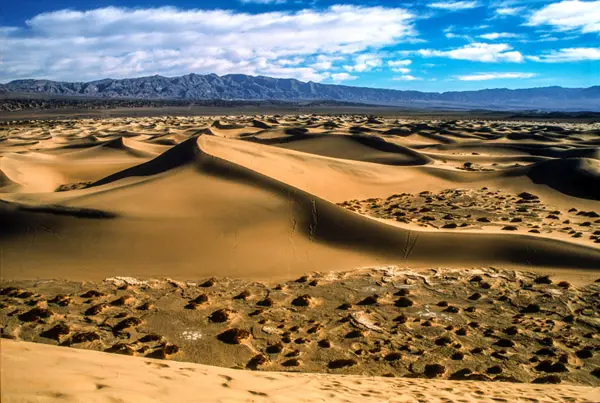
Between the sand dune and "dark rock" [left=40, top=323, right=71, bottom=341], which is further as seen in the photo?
"dark rock" [left=40, top=323, right=71, bottom=341]

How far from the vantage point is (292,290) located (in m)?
10.5

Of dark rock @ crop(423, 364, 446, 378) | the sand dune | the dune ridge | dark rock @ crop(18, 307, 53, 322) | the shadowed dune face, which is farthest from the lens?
the dune ridge

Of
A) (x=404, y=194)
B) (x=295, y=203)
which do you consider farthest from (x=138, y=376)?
(x=404, y=194)

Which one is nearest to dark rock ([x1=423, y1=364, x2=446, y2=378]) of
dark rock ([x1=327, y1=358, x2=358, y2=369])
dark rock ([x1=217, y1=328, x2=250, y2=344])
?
dark rock ([x1=327, y1=358, x2=358, y2=369])

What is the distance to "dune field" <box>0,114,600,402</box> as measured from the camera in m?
6.78

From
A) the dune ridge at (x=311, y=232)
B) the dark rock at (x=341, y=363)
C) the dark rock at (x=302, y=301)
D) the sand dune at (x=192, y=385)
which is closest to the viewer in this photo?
the sand dune at (x=192, y=385)

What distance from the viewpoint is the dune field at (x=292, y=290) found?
6781 millimetres


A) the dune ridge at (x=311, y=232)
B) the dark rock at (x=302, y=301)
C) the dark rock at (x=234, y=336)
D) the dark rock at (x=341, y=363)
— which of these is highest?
the dune ridge at (x=311, y=232)

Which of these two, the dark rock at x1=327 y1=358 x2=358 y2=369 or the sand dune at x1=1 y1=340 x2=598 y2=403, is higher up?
the sand dune at x1=1 y1=340 x2=598 y2=403

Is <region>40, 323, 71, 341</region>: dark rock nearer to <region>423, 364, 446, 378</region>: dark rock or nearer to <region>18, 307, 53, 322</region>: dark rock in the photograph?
<region>18, 307, 53, 322</region>: dark rock

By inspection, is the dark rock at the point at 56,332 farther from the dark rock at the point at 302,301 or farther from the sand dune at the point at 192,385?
the dark rock at the point at 302,301

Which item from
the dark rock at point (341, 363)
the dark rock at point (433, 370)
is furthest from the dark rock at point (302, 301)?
the dark rock at point (433, 370)

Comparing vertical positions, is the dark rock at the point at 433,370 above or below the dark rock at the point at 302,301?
below

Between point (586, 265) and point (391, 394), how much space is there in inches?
321
